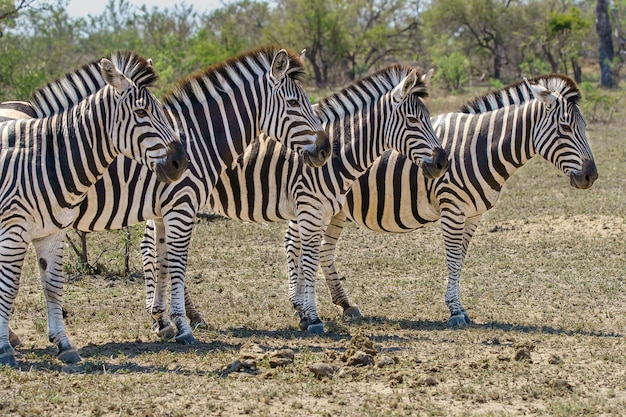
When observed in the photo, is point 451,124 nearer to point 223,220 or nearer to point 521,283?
point 521,283

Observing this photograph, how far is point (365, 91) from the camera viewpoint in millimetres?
9398

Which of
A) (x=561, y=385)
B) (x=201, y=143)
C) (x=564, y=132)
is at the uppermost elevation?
(x=564, y=132)

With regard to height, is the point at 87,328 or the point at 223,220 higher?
the point at 223,220

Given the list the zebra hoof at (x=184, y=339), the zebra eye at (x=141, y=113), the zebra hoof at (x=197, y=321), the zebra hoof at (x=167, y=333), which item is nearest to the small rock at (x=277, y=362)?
the zebra hoof at (x=184, y=339)

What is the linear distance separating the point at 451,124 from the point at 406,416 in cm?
483

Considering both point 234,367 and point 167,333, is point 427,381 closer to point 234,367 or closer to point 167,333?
point 234,367

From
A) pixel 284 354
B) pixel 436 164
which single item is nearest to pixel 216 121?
pixel 436 164

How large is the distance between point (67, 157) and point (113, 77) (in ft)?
2.48

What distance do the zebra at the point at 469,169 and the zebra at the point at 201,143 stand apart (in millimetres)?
1784

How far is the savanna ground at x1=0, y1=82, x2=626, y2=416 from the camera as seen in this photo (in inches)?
252

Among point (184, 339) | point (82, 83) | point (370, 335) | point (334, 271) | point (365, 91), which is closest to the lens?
point (82, 83)

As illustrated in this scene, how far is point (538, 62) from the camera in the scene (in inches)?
1457

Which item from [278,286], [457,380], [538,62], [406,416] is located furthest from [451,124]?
[538,62]

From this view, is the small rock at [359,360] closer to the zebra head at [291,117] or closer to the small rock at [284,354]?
the small rock at [284,354]
